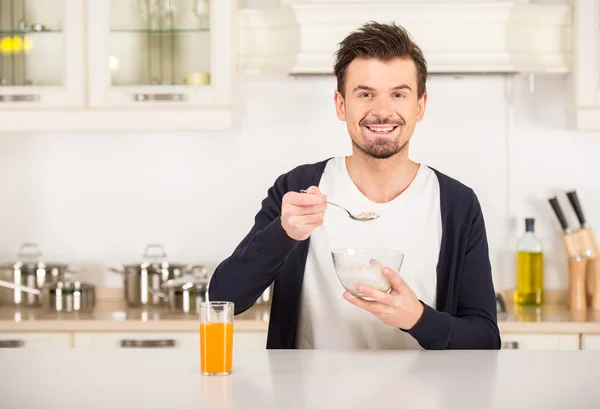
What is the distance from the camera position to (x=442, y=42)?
306 centimetres

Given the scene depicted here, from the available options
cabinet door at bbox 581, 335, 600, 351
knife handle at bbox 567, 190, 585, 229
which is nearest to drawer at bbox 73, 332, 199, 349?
cabinet door at bbox 581, 335, 600, 351

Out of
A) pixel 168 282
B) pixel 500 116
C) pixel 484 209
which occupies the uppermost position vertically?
pixel 500 116

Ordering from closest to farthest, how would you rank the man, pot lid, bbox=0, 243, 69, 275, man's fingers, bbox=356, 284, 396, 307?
man's fingers, bbox=356, 284, 396, 307 → the man → pot lid, bbox=0, 243, 69, 275

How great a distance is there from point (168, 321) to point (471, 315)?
140 cm

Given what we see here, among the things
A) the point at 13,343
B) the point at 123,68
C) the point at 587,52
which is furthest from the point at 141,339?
the point at 587,52

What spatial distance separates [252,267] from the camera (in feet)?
5.94

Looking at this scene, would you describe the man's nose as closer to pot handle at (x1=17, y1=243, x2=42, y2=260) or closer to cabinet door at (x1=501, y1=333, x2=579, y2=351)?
cabinet door at (x1=501, y1=333, x2=579, y2=351)

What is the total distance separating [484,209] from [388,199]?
1.56 meters

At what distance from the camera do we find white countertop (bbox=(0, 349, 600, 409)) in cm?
134

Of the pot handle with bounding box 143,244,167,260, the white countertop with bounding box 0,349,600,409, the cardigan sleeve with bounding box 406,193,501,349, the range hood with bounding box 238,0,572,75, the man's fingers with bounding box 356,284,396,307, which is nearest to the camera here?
the white countertop with bounding box 0,349,600,409

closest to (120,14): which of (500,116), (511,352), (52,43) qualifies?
(52,43)

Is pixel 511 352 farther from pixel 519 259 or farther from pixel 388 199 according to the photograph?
pixel 519 259

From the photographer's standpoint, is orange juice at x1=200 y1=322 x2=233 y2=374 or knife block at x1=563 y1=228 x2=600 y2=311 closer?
orange juice at x1=200 y1=322 x2=233 y2=374

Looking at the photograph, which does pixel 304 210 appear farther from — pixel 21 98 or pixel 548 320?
pixel 21 98
